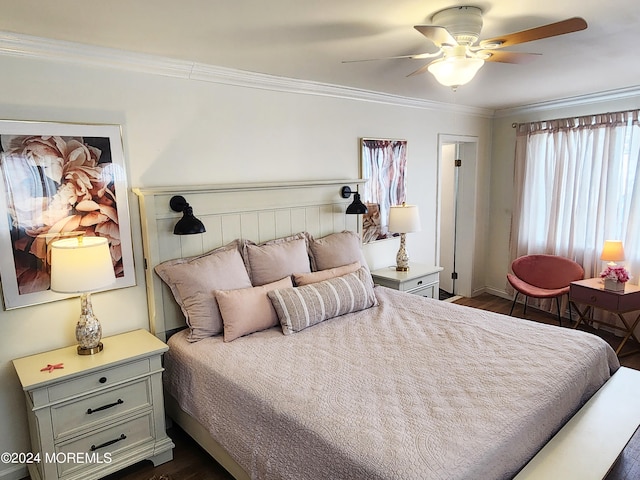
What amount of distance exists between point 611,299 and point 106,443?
387 centimetres

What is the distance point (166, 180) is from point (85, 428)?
4.76 ft

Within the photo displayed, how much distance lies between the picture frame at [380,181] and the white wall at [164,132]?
0.10 m

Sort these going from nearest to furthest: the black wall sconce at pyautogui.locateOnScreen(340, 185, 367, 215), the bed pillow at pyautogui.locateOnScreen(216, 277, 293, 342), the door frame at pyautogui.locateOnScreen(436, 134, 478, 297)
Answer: the bed pillow at pyautogui.locateOnScreen(216, 277, 293, 342), the black wall sconce at pyautogui.locateOnScreen(340, 185, 367, 215), the door frame at pyautogui.locateOnScreen(436, 134, 478, 297)

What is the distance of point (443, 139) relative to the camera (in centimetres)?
454

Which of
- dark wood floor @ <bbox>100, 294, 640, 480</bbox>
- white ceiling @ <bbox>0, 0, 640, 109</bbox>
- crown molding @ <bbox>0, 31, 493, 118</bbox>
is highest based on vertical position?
white ceiling @ <bbox>0, 0, 640, 109</bbox>

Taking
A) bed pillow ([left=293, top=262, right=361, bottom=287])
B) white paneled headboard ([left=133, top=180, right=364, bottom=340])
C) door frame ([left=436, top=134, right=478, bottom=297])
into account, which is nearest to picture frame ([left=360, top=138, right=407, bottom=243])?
white paneled headboard ([left=133, top=180, right=364, bottom=340])

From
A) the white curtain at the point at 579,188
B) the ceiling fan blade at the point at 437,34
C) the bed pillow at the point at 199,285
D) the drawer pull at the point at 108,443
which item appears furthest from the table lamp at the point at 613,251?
the drawer pull at the point at 108,443

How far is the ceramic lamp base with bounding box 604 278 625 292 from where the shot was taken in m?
3.55

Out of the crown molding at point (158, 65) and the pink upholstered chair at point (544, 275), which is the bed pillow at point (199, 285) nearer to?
the crown molding at point (158, 65)

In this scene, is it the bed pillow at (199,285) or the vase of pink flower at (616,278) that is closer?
the bed pillow at (199,285)

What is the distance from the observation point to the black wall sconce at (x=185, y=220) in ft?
8.24

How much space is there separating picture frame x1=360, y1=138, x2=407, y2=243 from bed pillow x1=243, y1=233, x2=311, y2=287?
3.42 ft

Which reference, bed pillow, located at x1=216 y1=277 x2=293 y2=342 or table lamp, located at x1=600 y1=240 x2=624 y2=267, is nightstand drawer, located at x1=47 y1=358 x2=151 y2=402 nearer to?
bed pillow, located at x1=216 y1=277 x2=293 y2=342

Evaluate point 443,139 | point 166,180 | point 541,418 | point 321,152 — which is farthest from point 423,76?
point 541,418
